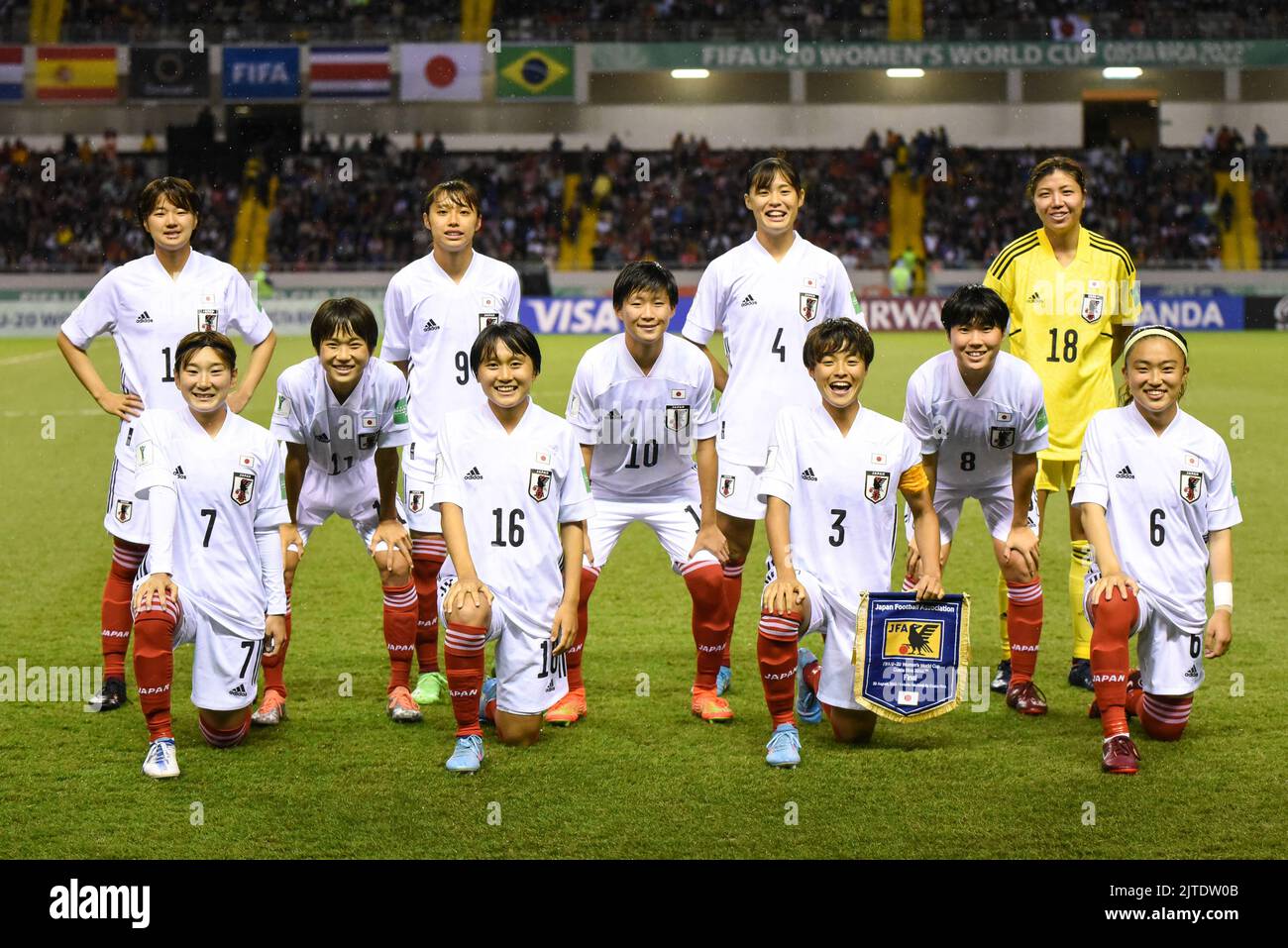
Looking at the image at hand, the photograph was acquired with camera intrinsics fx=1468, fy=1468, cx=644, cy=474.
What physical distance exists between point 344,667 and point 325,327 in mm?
1701

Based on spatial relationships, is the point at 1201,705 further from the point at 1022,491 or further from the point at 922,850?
the point at 922,850

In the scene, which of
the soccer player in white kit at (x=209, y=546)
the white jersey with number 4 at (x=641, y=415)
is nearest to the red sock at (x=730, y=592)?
the white jersey with number 4 at (x=641, y=415)

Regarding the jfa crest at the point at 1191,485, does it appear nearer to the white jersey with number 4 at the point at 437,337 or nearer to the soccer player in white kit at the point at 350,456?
the white jersey with number 4 at the point at 437,337

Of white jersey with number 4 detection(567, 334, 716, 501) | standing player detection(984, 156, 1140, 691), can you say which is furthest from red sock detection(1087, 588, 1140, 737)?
white jersey with number 4 detection(567, 334, 716, 501)

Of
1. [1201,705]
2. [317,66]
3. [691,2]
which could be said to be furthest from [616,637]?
[691,2]

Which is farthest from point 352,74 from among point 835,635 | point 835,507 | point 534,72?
point 835,635

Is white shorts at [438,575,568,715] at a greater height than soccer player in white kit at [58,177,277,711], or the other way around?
soccer player in white kit at [58,177,277,711]

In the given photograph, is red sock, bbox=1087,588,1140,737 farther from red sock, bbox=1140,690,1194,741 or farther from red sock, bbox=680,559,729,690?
red sock, bbox=680,559,729,690

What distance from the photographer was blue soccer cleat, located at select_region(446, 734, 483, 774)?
203 inches

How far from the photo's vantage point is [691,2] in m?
36.3

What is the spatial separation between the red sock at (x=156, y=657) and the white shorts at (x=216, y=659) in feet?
0.27

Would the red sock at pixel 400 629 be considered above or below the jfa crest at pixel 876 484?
below

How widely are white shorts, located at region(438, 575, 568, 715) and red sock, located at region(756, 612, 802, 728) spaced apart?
763mm

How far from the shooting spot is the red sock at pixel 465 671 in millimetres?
5164
